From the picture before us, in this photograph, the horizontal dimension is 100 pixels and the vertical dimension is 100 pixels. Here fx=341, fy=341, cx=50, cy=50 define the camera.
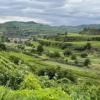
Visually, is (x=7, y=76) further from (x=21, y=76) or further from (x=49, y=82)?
(x=49, y=82)

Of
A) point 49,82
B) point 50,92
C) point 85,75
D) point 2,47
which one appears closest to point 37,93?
point 50,92

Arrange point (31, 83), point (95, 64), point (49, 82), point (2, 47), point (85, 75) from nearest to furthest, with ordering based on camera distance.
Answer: point (31, 83)
point (49, 82)
point (85, 75)
point (2, 47)
point (95, 64)

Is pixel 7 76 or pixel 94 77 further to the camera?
pixel 94 77

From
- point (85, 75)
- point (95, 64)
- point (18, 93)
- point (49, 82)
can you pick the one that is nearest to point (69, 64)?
point (95, 64)

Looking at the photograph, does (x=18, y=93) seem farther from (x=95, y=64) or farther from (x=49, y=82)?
(x=95, y=64)

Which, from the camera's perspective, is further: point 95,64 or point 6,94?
point 95,64

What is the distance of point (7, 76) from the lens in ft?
71.8

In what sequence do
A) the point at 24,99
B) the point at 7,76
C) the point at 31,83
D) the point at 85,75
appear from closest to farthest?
the point at 24,99
the point at 31,83
the point at 7,76
the point at 85,75

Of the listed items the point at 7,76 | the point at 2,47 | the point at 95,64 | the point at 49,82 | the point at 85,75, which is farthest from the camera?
the point at 95,64

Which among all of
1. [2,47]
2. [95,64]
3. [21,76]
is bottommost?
[95,64]

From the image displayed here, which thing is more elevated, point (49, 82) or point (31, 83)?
point (31, 83)

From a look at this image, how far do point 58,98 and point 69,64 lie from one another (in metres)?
172

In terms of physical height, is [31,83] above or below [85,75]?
above

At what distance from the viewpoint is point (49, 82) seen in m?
27.8
